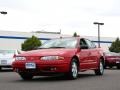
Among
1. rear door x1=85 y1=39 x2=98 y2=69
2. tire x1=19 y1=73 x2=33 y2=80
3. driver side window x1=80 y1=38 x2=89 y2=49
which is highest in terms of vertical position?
driver side window x1=80 y1=38 x2=89 y2=49

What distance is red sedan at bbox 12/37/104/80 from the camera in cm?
1355

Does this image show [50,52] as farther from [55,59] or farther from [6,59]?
[6,59]

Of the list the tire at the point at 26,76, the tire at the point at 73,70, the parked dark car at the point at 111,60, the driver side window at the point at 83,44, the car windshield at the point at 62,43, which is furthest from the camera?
the parked dark car at the point at 111,60

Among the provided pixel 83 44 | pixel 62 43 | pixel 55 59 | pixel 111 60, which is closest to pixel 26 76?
pixel 55 59

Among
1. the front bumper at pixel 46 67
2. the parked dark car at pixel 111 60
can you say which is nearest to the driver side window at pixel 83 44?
the front bumper at pixel 46 67

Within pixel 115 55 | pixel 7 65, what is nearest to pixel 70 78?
pixel 7 65

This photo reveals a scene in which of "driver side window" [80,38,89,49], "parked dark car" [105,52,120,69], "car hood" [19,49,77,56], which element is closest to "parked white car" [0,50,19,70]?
"driver side window" [80,38,89,49]

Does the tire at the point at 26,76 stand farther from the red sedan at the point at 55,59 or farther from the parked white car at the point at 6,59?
the parked white car at the point at 6,59

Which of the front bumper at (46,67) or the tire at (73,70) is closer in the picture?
the front bumper at (46,67)

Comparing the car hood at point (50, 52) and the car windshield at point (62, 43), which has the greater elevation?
the car windshield at point (62, 43)

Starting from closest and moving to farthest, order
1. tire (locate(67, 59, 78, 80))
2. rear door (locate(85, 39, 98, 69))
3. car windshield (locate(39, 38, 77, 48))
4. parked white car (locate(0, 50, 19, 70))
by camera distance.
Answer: tire (locate(67, 59, 78, 80)) → car windshield (locate(39, 38, 77, 48)) → rear door (locate(85, 39, 98, 69)) → parked white car (locate(0, 50, 19, 70))

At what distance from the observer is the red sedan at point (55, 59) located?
44.5 feet

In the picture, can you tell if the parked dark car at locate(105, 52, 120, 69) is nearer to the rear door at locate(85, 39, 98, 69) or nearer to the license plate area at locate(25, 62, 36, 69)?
the rear door at locate(85, 39, 98, 69)

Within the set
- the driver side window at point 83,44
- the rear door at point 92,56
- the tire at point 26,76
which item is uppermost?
the driver side window at point 83,44
